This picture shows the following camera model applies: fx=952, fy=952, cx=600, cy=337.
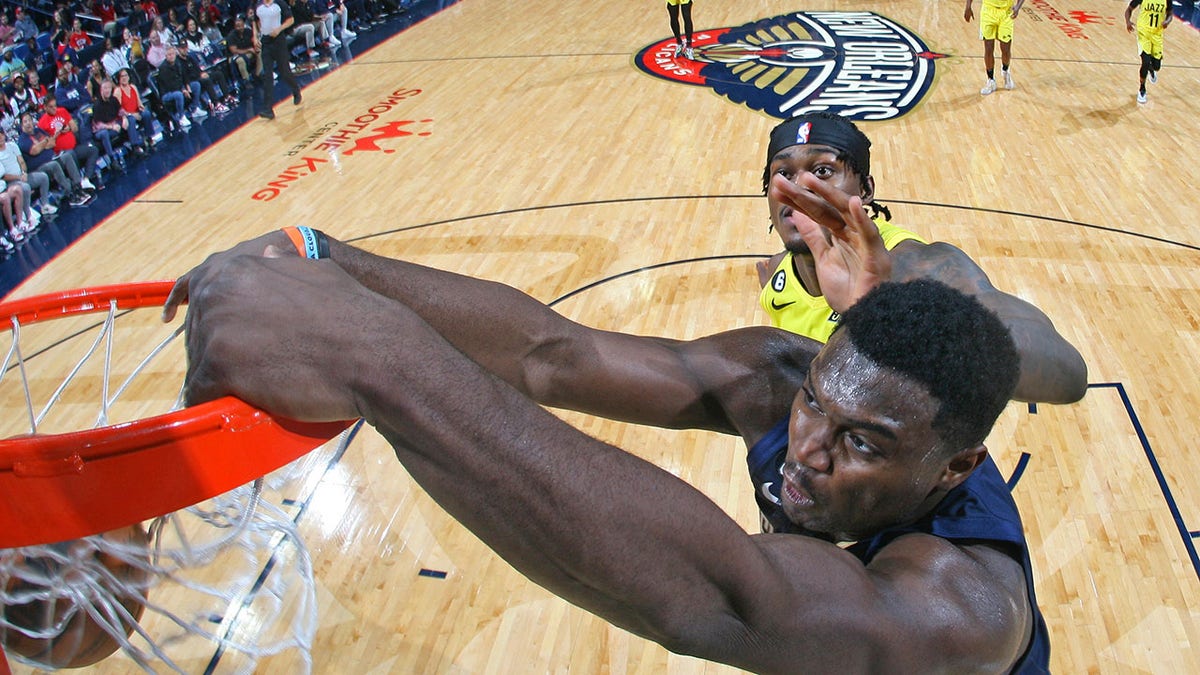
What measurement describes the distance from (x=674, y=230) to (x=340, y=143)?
423cm

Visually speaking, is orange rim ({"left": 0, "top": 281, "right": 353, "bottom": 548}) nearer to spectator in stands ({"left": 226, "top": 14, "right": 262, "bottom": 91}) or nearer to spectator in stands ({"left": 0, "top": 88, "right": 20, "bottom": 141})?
spectator in stands ({"left": 0, "top": 88, "right": 20, "bottom": 141})

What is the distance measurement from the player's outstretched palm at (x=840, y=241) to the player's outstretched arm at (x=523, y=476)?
96 cm

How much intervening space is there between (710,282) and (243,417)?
5.71 meters

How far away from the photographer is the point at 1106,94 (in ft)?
34.6

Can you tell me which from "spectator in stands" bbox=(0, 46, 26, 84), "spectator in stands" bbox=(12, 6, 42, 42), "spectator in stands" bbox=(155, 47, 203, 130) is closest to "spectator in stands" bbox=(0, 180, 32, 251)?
"spectator in stands" bbox=(0, 46, 26, 84)

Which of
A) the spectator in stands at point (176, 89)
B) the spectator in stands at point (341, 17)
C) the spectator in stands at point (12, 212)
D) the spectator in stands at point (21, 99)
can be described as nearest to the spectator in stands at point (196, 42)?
the spectator in stands at point (176, 89)

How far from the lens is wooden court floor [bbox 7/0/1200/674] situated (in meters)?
4.16

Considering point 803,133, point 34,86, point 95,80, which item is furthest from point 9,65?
point 803,133

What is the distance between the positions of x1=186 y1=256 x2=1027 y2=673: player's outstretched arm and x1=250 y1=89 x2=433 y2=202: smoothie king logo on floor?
8085 mm

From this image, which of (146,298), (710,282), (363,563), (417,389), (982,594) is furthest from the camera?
(710,282)

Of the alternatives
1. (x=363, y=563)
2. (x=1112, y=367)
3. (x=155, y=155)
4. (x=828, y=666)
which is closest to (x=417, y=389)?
(x=828, y=666)

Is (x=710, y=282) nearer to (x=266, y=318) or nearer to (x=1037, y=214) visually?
(x=1037, y=214)

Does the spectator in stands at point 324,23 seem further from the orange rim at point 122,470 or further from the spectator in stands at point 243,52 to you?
the orange rim at point 122,470

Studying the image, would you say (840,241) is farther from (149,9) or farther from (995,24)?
(149,9)
